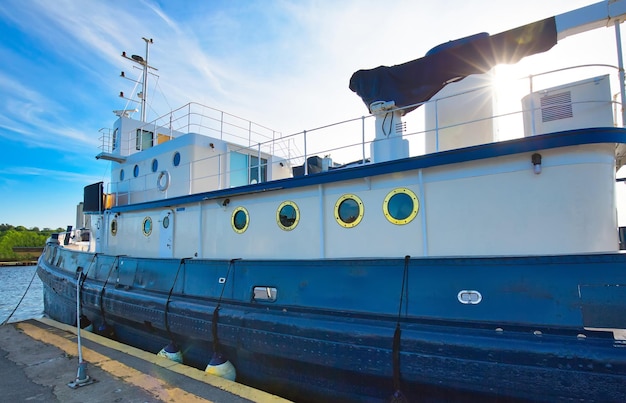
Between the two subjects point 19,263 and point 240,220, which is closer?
point 240,220

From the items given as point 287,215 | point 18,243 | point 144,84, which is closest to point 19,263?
point 18,243

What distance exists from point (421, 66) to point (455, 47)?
1.82 ft

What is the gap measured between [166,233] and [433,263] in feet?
20.7

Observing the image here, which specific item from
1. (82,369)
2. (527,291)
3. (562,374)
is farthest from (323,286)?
(82,369)

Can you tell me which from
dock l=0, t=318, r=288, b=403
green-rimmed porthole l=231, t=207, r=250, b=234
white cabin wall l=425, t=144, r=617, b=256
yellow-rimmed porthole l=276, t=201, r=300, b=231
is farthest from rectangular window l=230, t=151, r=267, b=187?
white cabin wall l=425, t=144, r=617, b=256

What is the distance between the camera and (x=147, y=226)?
8.75m

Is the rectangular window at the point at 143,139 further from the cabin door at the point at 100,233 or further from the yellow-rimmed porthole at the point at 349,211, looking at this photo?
the yellow-rimmed porthole at the point at 349,211

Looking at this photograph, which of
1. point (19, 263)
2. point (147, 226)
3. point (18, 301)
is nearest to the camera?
point (147, 226)

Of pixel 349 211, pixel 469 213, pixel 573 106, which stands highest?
pixel 573 106

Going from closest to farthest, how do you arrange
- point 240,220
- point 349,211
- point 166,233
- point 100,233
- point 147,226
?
point 349,211 < point 240,220 < point 166,233 < point 147,226 < point 100,233

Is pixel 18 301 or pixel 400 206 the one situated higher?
pixel 400 206

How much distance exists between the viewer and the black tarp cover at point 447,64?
4.93 m

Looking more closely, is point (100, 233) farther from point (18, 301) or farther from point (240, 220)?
point (18, 301)

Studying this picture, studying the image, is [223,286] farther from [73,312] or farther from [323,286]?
[73,312]
